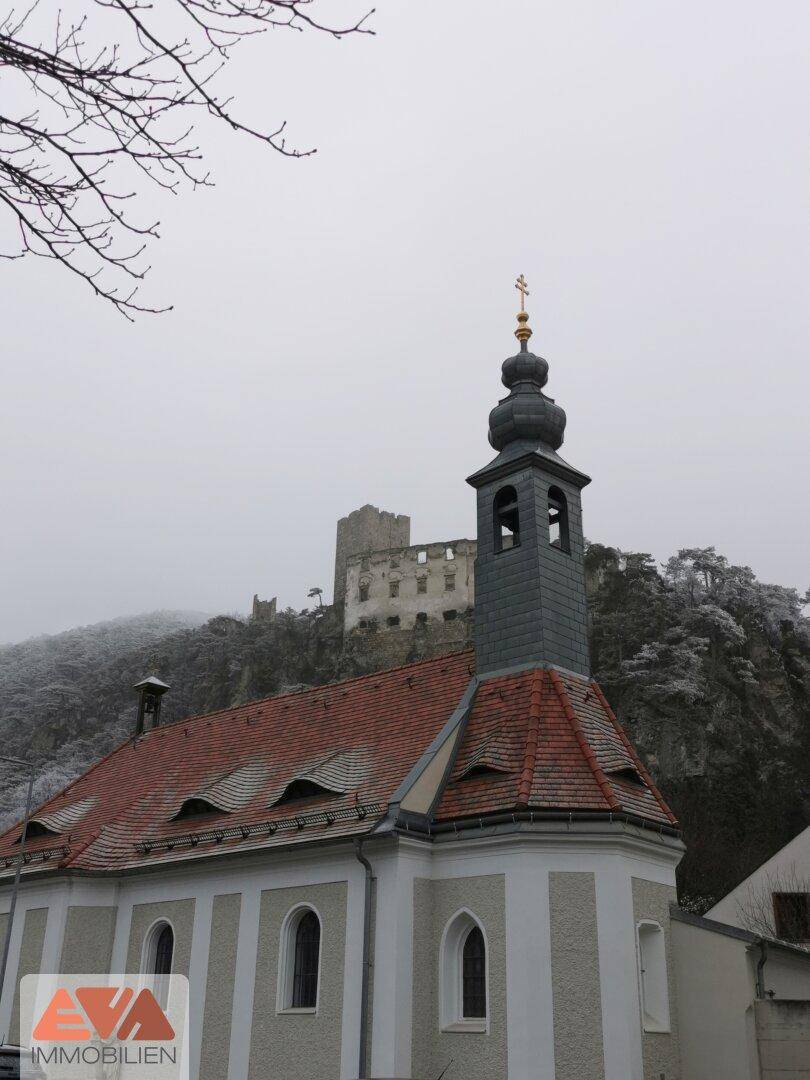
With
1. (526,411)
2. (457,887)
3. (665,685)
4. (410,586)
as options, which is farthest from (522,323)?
(410,586)

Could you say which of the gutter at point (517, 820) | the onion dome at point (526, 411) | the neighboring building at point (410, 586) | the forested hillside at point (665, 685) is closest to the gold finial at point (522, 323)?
the onion dome at point (526, 411)

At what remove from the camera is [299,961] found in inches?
591

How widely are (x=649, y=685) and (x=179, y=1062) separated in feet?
103

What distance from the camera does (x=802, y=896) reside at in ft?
70.4

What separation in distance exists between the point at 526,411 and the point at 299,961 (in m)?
10.5

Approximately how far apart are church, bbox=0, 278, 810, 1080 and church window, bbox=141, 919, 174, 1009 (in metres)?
0.05

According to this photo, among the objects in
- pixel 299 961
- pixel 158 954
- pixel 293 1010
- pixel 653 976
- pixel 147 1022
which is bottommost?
pixel 147 1022

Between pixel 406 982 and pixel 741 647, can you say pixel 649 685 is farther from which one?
pixel 406 982

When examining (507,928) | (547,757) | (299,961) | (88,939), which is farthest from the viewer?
(88,939)

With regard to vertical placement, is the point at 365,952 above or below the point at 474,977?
above

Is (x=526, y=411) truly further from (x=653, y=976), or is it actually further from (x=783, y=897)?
(x=783, y=897)

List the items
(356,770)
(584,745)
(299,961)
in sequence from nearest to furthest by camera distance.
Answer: (584,745) < (299,961) < (356,770)

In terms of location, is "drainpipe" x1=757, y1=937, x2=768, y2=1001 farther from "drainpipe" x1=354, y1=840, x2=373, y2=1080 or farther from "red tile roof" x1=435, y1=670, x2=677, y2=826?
"drainpipe" x1=354, y1=840, x2=373, y2=1080

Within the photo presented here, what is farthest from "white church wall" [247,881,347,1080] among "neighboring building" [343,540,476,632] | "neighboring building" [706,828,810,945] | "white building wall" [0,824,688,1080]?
"neighboring building" [343,540,476,632]
